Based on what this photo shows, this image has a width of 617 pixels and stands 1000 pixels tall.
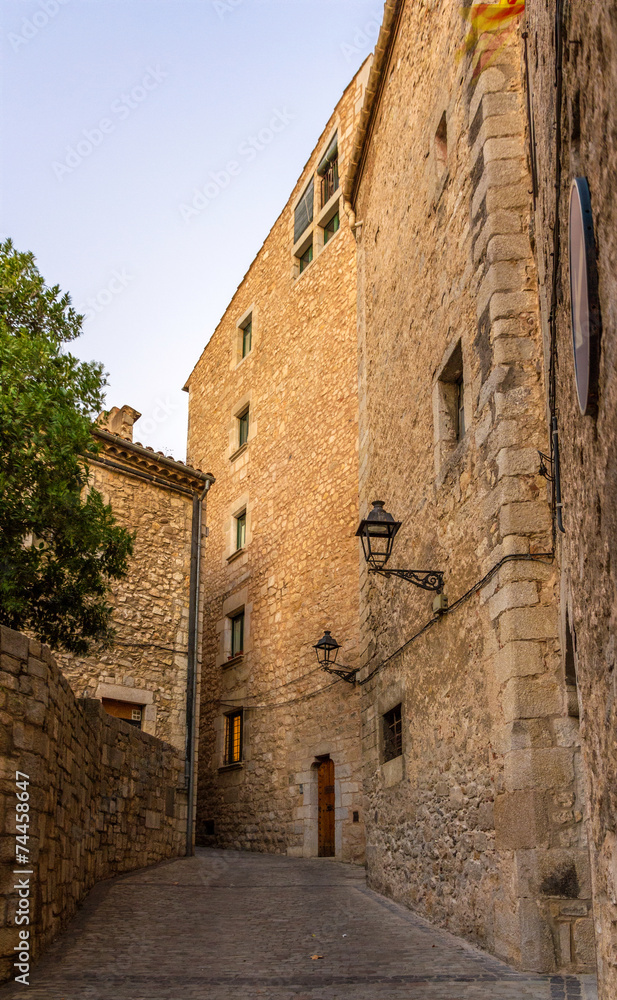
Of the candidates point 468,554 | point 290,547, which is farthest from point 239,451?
point 468,554

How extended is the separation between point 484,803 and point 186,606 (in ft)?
28.3

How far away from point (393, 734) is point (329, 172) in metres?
11.1

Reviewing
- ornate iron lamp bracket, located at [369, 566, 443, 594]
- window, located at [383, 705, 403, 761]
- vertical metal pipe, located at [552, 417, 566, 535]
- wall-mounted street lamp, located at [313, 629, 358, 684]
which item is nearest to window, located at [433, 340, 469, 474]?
ornate iron lamp bracket, located at [369, 566, 443, 594]

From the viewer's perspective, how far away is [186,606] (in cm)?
1366

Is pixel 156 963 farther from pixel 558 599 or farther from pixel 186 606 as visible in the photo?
pixel 186 606

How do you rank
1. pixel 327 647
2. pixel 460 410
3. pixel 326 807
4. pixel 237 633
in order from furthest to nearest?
pixel 237 633 → pixel 326 807 → pixel 327 647 → pixel 460 410

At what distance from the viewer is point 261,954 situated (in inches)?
212

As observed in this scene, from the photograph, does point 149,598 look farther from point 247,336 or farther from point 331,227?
point 247,336

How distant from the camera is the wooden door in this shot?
Answer: 1255cm

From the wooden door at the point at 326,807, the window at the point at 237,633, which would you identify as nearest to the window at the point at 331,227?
the window at the point at 237,633

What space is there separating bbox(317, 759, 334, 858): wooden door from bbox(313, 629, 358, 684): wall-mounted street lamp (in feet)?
5.03

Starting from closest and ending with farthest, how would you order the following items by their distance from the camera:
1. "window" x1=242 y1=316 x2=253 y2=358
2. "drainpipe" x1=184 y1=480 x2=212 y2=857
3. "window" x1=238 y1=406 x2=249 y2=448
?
1. "drainpipe" x1=184 y1=480 x2=212 y2=857
2. "window" x1=238 y1=406 x2=249 y2=448
3. "window" x1=242 y1=316 x2=253 y2=358

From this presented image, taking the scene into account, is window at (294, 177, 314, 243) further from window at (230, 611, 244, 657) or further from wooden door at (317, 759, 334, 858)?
wooden door at (317, 759, 334, 858)

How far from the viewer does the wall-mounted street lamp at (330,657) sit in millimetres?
11453
